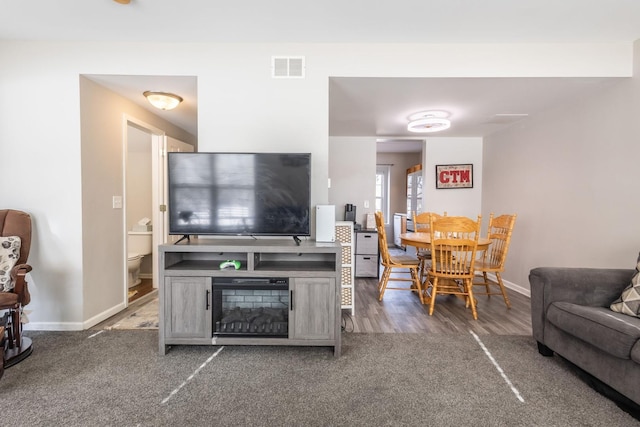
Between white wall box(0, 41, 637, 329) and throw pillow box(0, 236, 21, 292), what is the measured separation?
29 centimetres

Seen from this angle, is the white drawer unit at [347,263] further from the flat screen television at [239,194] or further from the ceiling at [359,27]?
the ceiling at [359,27]

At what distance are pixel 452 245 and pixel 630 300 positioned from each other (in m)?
1.29

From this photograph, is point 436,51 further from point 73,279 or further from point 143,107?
point 73,279

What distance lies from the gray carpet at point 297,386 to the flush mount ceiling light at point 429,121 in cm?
250

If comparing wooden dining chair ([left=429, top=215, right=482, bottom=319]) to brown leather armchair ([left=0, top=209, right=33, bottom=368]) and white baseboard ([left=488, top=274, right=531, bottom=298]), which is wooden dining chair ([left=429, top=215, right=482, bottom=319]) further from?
brown leather armchair ([left=0, top=209, right=33, bottom=368])

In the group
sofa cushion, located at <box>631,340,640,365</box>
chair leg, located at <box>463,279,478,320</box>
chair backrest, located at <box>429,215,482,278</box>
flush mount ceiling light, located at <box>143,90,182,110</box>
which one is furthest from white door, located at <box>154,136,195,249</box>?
sofa cushion, located at <box>631,340,640,365</box>

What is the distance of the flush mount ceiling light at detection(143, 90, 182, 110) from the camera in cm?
288

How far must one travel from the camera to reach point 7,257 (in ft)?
7.22

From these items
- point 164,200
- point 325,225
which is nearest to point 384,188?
point 164,200

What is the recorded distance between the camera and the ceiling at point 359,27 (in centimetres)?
207

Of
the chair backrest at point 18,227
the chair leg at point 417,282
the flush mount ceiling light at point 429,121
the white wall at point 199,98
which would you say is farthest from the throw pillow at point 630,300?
the chair backrest at point 18,227

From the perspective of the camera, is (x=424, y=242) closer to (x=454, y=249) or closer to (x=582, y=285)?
(x=454, y=249)

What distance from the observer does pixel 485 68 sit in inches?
100

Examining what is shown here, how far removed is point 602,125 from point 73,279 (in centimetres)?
507
